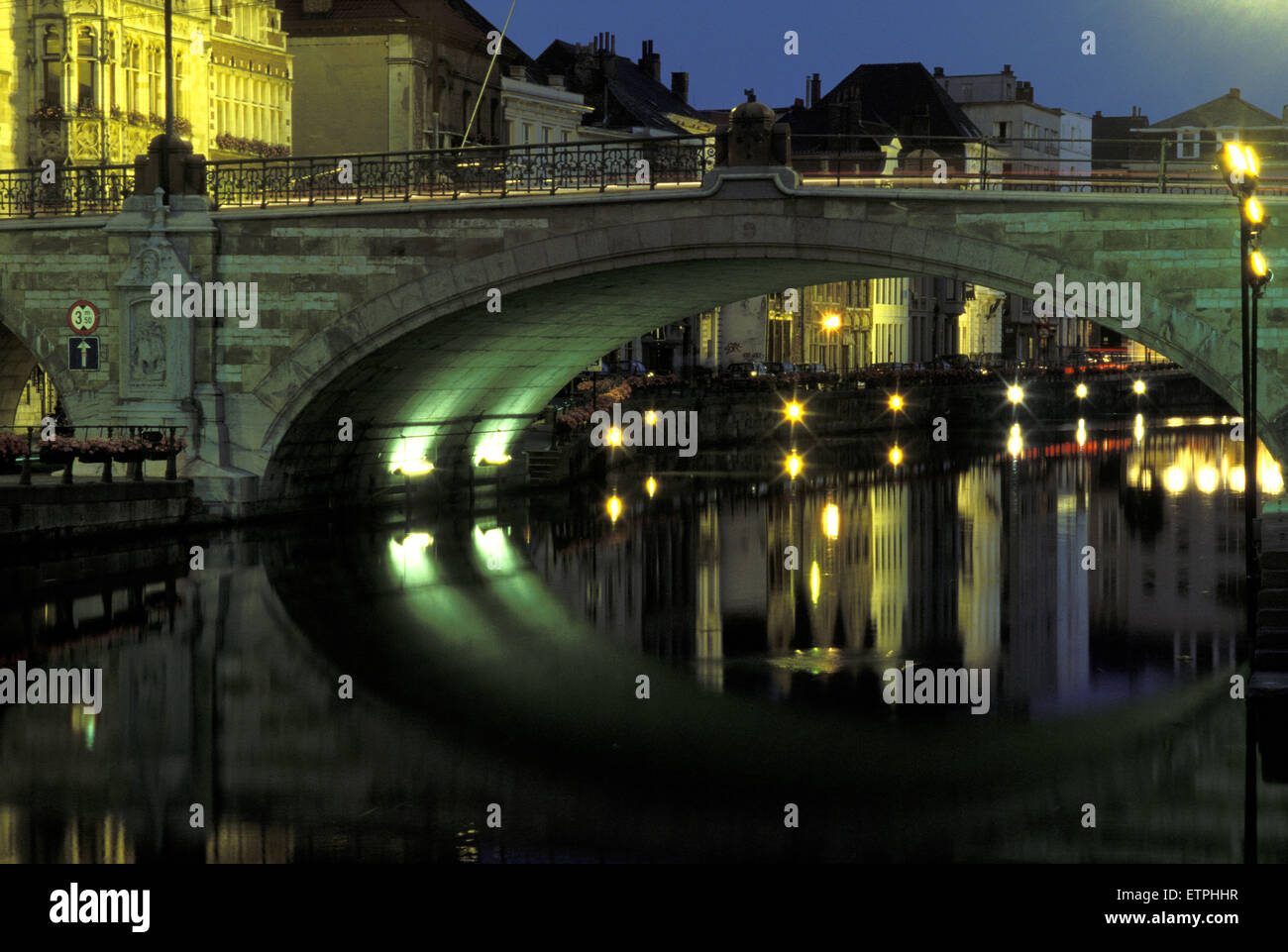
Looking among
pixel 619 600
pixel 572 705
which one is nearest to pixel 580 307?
pixel 619 600

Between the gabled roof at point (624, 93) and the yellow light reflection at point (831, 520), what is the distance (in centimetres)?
4019

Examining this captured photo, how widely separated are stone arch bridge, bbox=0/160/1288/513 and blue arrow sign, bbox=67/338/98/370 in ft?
0.61

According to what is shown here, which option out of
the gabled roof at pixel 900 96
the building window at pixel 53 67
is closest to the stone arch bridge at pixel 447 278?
the building window at pixel 53 67

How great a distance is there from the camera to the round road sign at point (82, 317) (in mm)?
35688

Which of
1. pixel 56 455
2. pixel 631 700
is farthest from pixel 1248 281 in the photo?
pixel 56 455

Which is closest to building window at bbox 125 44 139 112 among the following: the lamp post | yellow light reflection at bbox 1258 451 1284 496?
yellow light reflection at bbox 1258 451 1284 496

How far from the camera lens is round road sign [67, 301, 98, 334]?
1405 inches

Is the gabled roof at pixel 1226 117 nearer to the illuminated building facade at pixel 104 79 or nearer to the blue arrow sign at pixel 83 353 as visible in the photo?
the illuminated building facade at pixel 104 79

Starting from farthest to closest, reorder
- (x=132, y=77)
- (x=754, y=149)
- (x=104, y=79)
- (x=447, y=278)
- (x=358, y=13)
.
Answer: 1. (x=358, y=13)
2. (x=132, y=77)
3. (x=104, y=79)
4. (x=447, y=278)
5. (x=754, y=149)

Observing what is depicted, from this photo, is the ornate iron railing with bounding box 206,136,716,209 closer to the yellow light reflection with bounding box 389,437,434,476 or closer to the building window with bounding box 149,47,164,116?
the yellow light reflection with bounding box 389,437,434,476

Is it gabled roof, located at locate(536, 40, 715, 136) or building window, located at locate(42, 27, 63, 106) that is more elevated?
gabled roof, located at locate(536, 40, 715, 136)

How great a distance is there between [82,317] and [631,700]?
20.1 meters

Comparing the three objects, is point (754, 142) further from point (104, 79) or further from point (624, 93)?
point (624, 93)

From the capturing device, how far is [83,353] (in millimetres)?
35781
